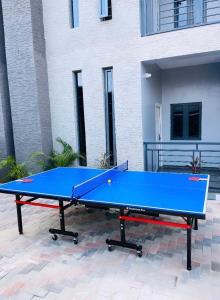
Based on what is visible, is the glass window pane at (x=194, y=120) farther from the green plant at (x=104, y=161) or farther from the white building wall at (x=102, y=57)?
the green plant at (x=104, y=161)

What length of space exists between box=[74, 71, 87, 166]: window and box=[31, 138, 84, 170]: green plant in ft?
1.02

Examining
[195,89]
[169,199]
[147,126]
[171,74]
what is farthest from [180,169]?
[169,199]

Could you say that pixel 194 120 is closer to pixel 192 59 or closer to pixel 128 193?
pixel 192 59

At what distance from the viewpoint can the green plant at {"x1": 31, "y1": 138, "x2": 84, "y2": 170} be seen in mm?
8500

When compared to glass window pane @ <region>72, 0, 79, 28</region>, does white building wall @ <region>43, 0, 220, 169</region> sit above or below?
below

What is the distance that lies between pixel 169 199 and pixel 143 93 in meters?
4.78

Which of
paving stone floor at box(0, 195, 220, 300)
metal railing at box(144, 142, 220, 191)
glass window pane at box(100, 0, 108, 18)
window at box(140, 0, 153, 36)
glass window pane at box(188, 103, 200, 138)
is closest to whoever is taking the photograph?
paving stone floor at box(0, 195, 220, 300)

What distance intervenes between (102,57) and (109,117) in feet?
6.57

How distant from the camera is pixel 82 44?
816 cm

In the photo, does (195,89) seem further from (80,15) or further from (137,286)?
(137,286)

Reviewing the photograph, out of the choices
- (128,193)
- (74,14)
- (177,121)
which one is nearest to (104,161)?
(177,121)

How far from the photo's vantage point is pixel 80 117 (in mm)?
8867

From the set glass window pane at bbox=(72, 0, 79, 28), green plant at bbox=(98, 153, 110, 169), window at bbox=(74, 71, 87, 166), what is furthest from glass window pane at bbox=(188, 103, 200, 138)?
glass window pane at bbox=(72, 0, 79, 28)

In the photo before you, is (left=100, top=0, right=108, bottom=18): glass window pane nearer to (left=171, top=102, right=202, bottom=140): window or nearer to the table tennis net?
(left=171, top=102, right=202, bottom=140): window
